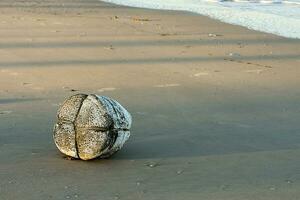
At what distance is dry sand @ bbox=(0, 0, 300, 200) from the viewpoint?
4840mm

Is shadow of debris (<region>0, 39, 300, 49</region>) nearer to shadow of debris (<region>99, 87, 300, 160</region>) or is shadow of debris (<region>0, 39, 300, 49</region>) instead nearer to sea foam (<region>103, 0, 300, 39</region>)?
sea foam (<region>103, 0, 300, 39</region>)

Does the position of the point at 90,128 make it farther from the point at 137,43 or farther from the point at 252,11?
the point at 252,11

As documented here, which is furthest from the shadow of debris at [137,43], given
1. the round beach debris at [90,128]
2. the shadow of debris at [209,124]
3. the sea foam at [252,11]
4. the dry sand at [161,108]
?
the round beach debris at [90,128]

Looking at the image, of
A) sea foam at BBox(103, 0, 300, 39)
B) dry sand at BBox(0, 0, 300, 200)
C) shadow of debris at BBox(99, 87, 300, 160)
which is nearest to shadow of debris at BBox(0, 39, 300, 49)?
dry sand at BBox(0, 0, 300, 200)

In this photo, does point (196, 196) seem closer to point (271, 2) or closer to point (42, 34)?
point (42, 34)

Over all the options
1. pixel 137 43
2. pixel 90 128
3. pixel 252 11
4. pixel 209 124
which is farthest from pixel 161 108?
pixel 252 11

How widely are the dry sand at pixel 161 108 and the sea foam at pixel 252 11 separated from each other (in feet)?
5.84

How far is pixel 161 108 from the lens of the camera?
728 centimetres

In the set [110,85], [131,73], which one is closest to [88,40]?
[131,73]

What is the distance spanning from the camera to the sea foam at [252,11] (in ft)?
54.5

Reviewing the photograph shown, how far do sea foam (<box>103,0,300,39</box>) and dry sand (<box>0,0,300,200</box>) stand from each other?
5.84 ft

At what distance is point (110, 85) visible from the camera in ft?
28.1

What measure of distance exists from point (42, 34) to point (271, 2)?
1403cm

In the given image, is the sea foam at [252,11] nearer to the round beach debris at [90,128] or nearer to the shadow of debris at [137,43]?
the shadow of debris at [137,43]
